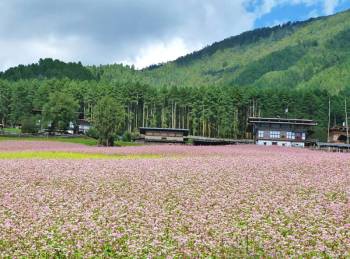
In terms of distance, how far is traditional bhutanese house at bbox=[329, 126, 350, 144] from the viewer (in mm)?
130850

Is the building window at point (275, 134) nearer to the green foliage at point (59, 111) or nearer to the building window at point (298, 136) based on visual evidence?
the building window at point (298, 136)

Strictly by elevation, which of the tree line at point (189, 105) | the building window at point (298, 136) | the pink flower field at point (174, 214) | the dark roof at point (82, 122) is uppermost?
the tree line at point (189, 105)

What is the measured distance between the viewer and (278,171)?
24672mm

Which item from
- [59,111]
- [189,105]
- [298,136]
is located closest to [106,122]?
[59,111]

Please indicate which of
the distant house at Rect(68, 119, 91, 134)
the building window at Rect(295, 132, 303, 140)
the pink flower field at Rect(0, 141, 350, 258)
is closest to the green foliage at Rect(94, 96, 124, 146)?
the building window at Rect(295, 132, 303, 140)

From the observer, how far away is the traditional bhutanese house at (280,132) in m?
107

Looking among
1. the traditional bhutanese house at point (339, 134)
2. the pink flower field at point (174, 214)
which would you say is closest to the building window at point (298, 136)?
the traditional bhutanese house at point (339, 134)

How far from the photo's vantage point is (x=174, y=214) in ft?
43.2

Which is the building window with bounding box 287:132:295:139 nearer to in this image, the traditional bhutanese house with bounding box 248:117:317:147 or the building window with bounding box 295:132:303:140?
the traditional bhutanese house with bounding box 248:117:317:147

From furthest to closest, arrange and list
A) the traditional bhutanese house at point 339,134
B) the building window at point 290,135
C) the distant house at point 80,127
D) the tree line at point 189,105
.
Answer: the tree line at point 189,105 → the distant house at point 80,127 → the traditional bhutanese house at point 339,134 → the building window at point 290,135

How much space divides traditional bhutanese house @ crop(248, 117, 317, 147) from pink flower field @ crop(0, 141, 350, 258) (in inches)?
3354

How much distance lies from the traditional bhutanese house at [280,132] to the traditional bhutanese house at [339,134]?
2670 centimetres

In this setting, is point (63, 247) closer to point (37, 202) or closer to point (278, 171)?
point (37, 202)

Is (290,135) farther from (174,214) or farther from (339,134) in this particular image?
(174,214)
